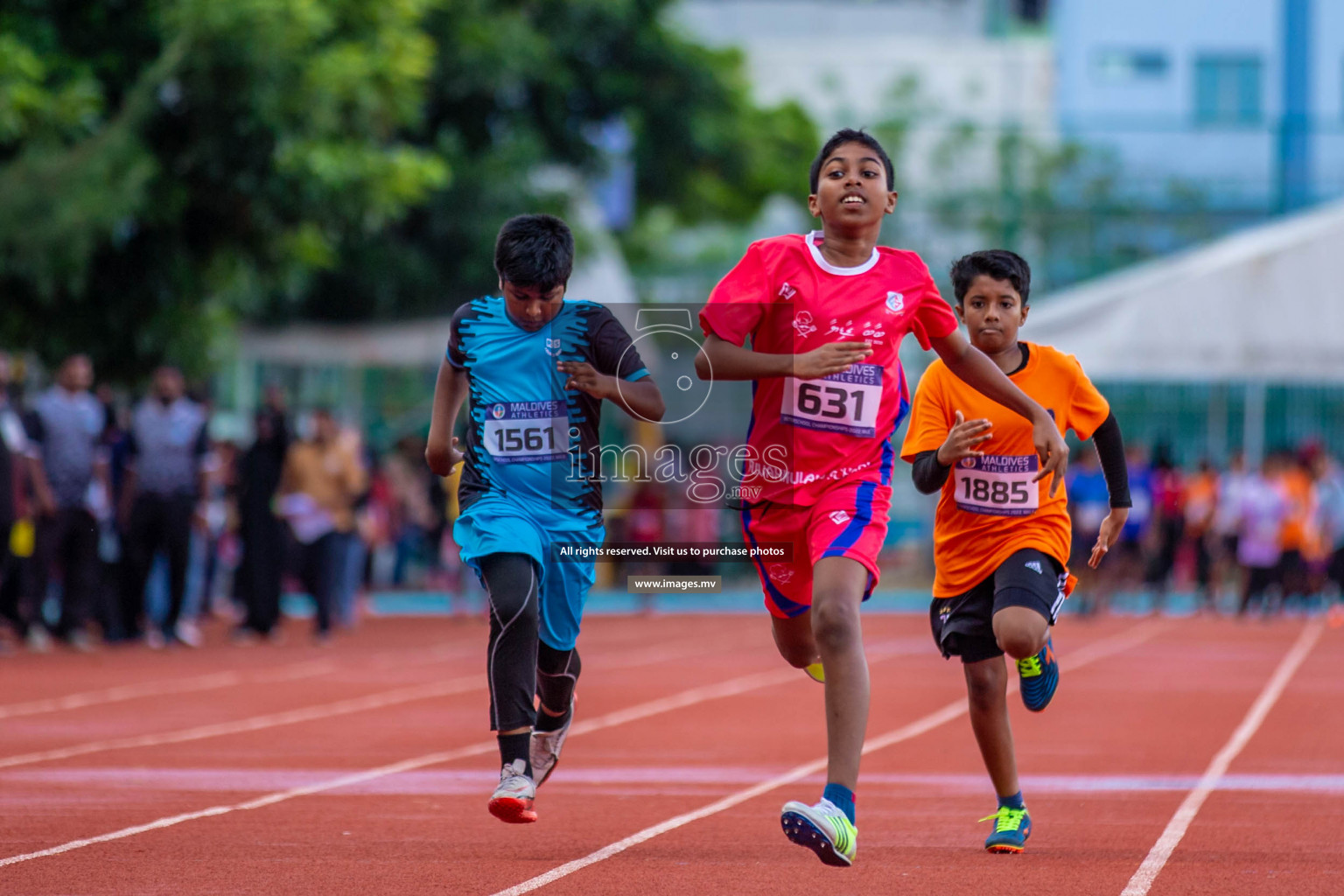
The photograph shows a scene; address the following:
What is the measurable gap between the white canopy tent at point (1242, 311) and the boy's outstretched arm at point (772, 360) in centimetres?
1425

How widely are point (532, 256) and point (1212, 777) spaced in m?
4.25

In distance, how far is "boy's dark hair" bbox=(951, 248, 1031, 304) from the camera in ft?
21.2

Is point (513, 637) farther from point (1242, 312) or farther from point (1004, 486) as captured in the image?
point (1242, 312)

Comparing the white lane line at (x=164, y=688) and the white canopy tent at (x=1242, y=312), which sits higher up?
the white canopy tent at (x=1242, y=312)

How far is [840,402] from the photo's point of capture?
19.0 feet

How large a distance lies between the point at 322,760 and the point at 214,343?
10.8 metres

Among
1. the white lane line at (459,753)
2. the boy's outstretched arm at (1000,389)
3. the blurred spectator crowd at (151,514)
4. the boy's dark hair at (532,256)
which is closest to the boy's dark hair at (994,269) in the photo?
the boy's outstretched arm at (1000,389)

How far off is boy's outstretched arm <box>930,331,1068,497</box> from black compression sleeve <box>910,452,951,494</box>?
0.28m

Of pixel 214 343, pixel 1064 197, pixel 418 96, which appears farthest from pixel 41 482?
pixel 1064 197

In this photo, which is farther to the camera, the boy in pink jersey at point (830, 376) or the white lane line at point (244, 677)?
the white lane line at point (244, 677)

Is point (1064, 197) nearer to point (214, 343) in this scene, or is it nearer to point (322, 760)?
point (214, 343)

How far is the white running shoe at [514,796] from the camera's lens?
5.75 meters

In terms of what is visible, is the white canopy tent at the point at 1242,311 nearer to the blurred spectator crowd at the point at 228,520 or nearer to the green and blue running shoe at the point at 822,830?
the blurred spectator crowd at the point at 228,520

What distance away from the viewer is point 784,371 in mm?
5668
